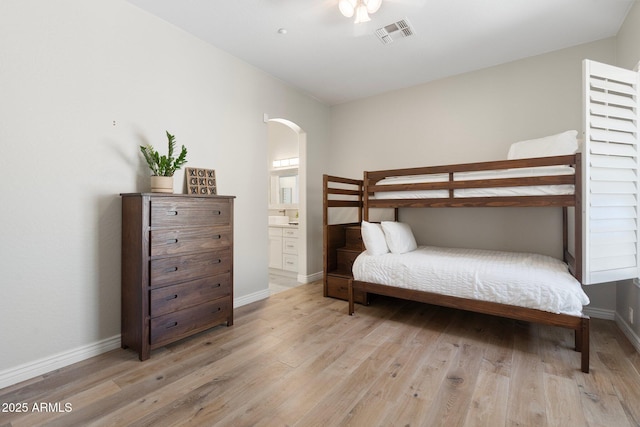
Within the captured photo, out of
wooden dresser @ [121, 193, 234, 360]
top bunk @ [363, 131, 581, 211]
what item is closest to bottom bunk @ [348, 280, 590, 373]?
top bunk @ [363, 131, 581, 211]

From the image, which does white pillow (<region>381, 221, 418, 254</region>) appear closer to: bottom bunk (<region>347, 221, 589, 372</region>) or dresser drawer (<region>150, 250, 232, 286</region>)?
bottom bunk (<region>347, 221, 589, 372</region>)

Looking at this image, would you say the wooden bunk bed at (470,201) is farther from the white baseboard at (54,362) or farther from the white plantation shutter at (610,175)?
the white baseboard at (54,362)

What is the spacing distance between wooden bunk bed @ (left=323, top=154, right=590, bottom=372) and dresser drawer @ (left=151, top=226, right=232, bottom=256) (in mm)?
1266

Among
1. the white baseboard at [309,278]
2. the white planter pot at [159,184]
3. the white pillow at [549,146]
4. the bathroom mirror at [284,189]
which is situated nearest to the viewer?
the white planter pot at [159,184]

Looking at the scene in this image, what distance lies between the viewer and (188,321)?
2.30 meters

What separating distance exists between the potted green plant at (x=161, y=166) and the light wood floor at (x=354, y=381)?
4.06 ft

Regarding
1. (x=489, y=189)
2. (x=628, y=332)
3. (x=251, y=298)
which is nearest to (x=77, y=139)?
(x=251, y=298)

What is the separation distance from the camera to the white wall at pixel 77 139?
1792 mm

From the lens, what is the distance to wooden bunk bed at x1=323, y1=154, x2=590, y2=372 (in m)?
2.14

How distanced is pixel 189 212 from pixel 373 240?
5.64 ft

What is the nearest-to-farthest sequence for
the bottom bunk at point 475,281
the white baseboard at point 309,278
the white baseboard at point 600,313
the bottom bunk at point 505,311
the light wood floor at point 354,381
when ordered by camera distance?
the light wood floor at point 354,381, the bottom bunk at point 505,311, the bottom bunk at point 475,281, the white baseboard at point 600,313, the white baseboard at point 309,278

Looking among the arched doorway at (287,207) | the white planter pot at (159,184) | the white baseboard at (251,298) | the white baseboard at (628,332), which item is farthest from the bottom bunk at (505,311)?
the white planter pot at (159,184)

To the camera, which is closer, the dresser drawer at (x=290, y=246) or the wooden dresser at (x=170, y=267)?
the wooden dresser at (x=170, y=267)

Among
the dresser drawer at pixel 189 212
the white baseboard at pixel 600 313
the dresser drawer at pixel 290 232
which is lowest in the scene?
the white baseboard at pixel 600 313
